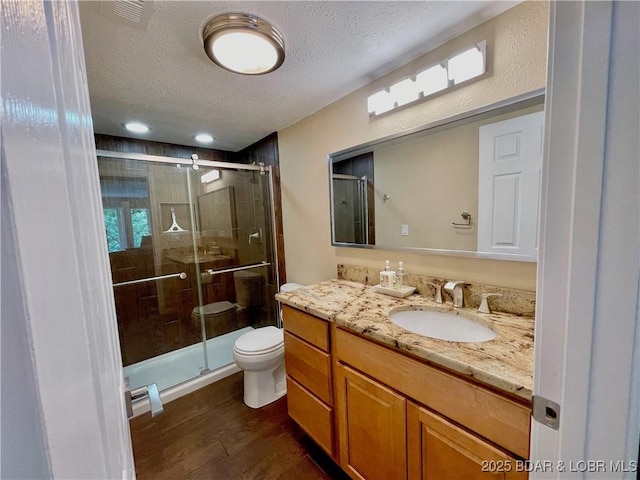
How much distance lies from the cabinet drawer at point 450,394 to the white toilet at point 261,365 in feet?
2.84

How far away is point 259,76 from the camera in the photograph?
151cm

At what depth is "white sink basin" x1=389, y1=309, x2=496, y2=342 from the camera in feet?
3.80

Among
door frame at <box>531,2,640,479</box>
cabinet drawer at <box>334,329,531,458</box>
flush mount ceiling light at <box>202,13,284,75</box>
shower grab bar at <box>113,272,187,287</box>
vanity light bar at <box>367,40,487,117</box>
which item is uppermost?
flush mount ceiling light at <box>202,13,284,75</box>

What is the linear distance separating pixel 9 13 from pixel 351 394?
1.39m

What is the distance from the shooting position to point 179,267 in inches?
101

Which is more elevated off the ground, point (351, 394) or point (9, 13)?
point (9, 13)

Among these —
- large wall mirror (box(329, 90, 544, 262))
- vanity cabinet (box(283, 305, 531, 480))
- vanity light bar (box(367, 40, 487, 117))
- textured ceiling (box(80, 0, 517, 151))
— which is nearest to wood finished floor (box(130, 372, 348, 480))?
vanity cabinet (box(283, 305, 531, 480))

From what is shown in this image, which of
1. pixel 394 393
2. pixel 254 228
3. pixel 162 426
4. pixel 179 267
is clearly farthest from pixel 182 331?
pixel 394 393

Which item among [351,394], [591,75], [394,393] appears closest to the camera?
[591,75]

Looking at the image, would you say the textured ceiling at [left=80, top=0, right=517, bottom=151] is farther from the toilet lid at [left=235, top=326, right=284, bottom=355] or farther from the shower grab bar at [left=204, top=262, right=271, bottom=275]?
the toilet lid at [left=235, top=326, right=284, bottom=355]

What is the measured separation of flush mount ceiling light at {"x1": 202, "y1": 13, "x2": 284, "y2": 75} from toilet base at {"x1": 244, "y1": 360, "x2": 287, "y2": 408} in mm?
1937

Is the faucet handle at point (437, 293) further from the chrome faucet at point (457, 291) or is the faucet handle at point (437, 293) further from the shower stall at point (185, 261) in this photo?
the shower stall at point (185, 261)

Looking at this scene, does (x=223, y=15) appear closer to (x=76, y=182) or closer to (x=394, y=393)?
(x=76, y=182)

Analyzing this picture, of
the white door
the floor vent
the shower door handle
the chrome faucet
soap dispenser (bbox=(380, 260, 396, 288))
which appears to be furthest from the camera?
soap dispenser (bbox=(380, 260, 396, 288))
